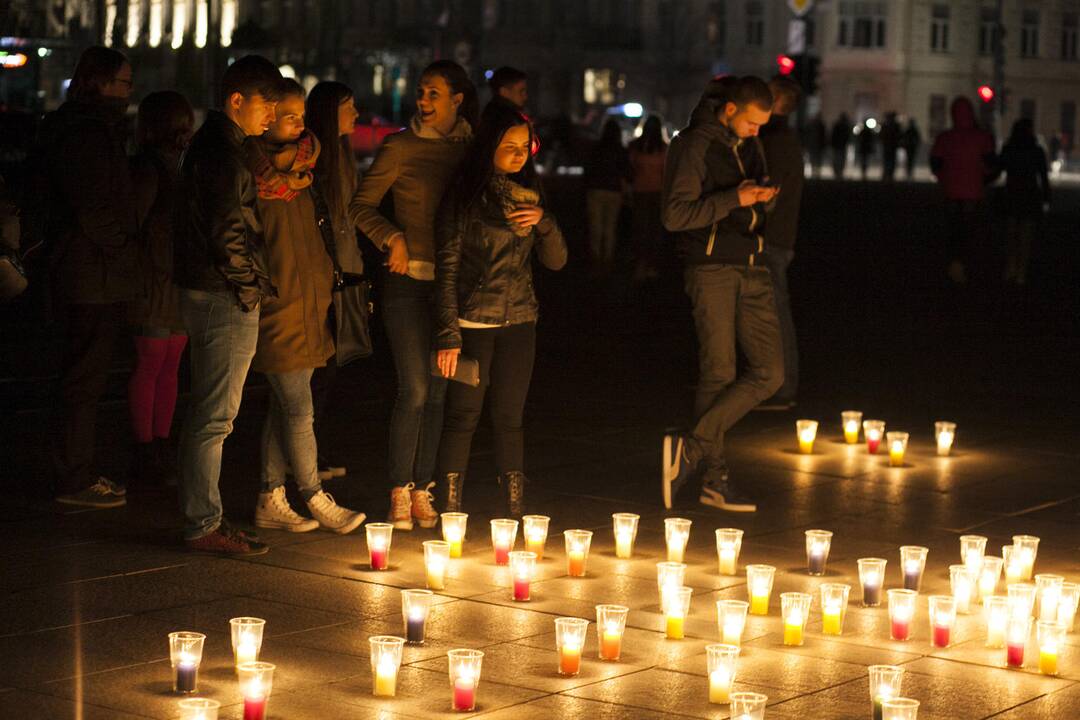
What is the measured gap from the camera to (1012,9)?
87750 mm

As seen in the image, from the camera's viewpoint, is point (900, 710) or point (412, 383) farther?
point (412, 383)

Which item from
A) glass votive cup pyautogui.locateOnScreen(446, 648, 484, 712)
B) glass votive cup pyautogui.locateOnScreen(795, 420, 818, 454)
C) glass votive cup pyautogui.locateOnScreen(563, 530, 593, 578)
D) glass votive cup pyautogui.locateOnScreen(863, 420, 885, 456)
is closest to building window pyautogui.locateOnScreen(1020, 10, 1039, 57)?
glass votive cup pyautogui.locateOnScreen(863, 420, 885, 456)

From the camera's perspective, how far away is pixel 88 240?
9.02 meters

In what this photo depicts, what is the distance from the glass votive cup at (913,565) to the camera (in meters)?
7.61

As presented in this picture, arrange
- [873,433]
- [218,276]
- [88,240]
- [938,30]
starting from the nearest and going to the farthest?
[218,276]
[88,240]
[873,433]
[938,30]

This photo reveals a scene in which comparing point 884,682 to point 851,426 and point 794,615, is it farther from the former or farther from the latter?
point 851,426

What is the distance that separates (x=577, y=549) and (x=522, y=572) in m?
0.52

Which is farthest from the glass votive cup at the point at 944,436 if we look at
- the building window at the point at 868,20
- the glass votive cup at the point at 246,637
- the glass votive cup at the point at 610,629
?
the building window at the point at 868,20

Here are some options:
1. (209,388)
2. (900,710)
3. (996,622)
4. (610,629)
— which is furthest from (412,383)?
(900,710)

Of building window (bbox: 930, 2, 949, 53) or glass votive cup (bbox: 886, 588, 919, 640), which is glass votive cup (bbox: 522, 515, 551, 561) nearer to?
glass votive cup (bbox: 886, 588, 919, 640)

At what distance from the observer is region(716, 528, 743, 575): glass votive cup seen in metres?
7.94

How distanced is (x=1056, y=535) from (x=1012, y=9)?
82531 millimetres

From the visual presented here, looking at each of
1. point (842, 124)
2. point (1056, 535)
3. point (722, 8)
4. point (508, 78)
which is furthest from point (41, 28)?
point (722, 8)

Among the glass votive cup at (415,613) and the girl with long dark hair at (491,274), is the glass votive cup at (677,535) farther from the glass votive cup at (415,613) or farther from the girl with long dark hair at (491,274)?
the glass votive cup at (415,613)
